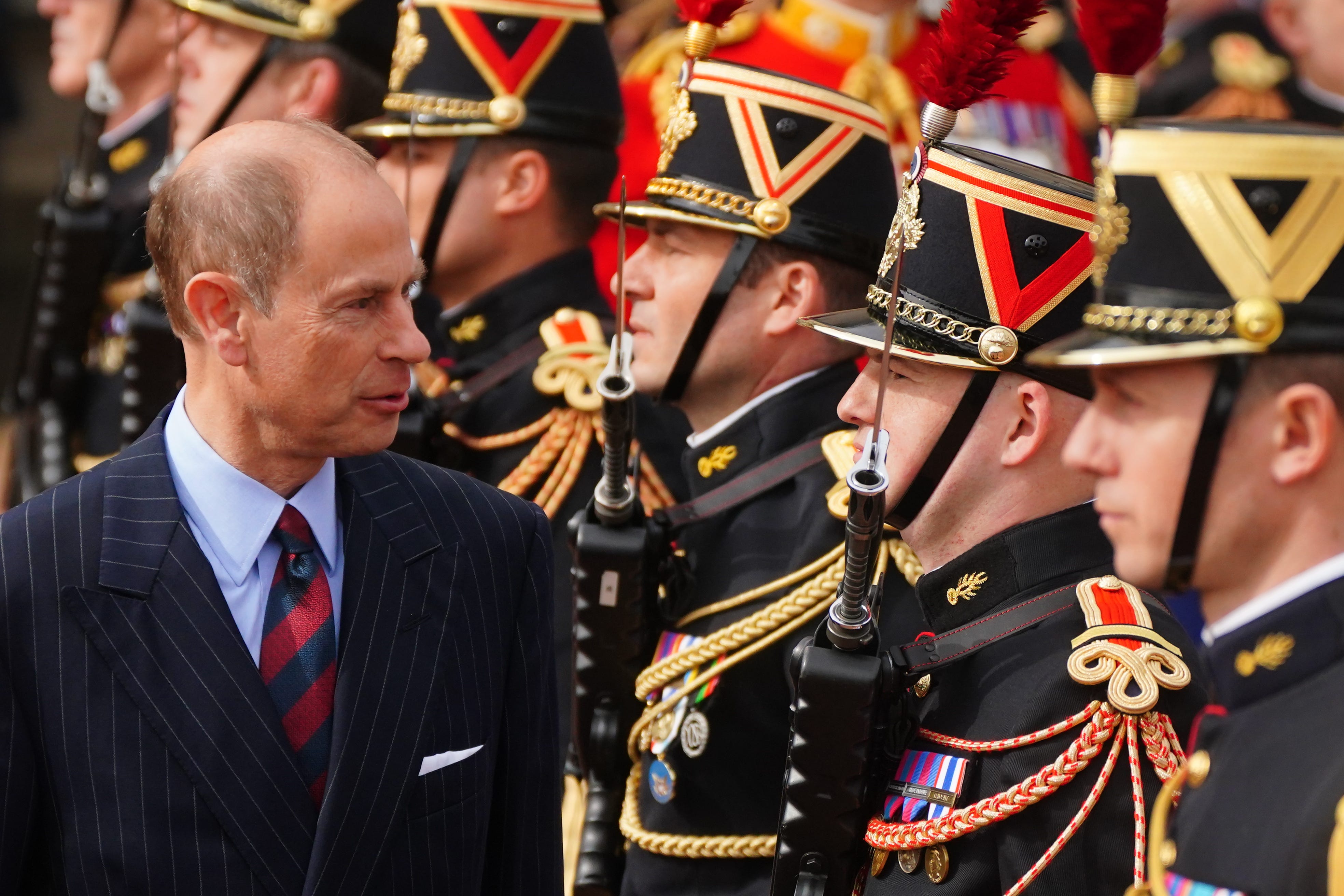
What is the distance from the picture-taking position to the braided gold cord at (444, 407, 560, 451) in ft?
14.8

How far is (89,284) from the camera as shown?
585cm

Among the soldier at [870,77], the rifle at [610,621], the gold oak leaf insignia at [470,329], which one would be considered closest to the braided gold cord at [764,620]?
the rifle at [610,621]

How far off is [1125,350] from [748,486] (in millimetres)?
1603

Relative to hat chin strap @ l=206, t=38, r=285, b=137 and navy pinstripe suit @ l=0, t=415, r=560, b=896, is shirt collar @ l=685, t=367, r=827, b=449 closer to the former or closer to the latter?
navy pinstripe suit @ l=0, t=415, r=560, b=896

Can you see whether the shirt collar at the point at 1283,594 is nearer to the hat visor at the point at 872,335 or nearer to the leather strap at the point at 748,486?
the hat visor at the point at 872,335

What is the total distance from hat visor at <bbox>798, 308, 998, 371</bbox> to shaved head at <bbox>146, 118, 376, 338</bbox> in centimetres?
92

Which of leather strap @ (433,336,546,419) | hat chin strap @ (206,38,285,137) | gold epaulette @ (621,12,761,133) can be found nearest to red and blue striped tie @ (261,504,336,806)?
leather strap @ (433,336,546,419)

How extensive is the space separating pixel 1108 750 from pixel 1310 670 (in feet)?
2.13

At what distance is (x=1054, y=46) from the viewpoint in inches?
289

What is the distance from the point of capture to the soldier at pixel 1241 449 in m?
2.01

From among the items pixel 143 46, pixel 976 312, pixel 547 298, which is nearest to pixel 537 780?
pixel 976 312

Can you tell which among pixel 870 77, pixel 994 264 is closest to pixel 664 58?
pixel 870 77

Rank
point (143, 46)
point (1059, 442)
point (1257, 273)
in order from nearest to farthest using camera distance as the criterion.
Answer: point (1257, 273)
point (1059, 442)
point (143, 46)

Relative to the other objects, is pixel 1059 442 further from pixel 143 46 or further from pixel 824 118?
pixel 143 46
